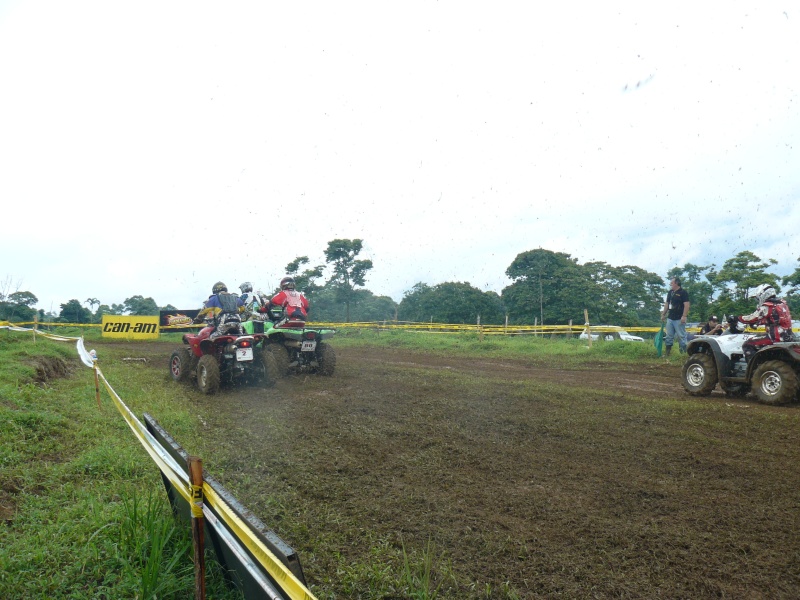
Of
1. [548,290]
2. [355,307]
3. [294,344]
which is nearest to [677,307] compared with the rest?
[294,344]

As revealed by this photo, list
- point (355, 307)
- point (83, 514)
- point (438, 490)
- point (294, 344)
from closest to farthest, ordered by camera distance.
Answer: point (83, 514), point (438, 490), point (294, 344), point (355, 307)

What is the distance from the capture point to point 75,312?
3644 centimetres

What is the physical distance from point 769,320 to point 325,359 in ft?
24.2

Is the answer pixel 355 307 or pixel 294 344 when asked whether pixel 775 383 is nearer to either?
pixel 294 344

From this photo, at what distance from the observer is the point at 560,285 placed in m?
33.7

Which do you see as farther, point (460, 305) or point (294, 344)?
point (460, 305)

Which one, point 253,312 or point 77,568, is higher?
point 253,312

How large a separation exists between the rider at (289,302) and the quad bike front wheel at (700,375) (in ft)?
22.4

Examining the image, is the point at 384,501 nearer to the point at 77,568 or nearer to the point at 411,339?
the point at 77,568

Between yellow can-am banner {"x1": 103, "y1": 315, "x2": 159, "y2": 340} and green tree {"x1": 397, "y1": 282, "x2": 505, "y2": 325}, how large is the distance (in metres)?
20.0

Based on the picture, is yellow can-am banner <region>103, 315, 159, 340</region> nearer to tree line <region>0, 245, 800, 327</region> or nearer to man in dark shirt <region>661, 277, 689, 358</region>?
tree line <region>0, 245, 800, 327</region>

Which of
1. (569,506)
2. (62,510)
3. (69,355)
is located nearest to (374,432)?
(569,506)

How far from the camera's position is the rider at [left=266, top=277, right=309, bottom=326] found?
32.0 feet

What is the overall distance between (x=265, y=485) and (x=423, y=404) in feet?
12.2
